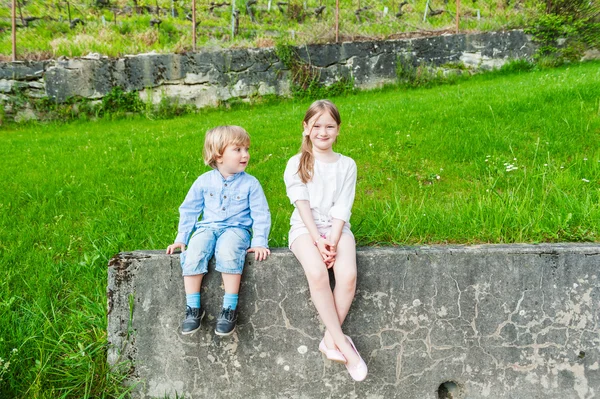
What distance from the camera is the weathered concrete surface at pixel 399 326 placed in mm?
2881

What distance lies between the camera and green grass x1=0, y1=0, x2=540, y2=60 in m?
10.0

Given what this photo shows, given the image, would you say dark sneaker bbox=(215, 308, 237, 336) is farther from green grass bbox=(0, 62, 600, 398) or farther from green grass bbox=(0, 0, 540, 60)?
green grass bbox=(0, 0, 540, 60)

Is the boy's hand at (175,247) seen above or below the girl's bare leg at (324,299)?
above

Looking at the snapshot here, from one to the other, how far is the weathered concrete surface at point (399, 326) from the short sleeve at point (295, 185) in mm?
351

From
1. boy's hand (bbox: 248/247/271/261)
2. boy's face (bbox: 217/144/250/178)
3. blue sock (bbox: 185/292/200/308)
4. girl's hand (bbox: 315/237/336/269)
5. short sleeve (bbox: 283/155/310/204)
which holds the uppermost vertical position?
boy's face (bbox: 217/144/250/178)

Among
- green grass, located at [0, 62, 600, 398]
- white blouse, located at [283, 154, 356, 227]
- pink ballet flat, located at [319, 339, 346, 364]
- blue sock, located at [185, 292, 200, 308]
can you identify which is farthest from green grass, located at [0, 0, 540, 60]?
pink ballet flat, located at [319, 339, 346, 364]

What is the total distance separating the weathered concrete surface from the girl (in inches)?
7.8

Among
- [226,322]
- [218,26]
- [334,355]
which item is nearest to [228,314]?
[226,322]

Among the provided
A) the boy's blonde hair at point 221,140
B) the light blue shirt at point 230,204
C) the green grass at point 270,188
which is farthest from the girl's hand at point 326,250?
the boy's blonde hair at point 221,140

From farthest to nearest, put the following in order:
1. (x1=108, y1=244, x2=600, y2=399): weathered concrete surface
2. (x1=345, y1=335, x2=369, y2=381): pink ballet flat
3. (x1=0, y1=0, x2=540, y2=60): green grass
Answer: (x1=0, y1=0, x2=540, y2=60): green grass < (x1=108, y1=244, x2=600, y2=399): weathered concrete surface < (x1=345, y1=335, x2=369, y2=381): pink ballet flat

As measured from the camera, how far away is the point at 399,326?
290cm

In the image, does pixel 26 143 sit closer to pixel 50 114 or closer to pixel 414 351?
pixel 50 114

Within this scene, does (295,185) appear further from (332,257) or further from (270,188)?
(270,188)

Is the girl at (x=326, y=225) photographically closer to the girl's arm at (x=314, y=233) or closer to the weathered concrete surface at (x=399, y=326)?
the girl's arm at (x=314, y=233)
